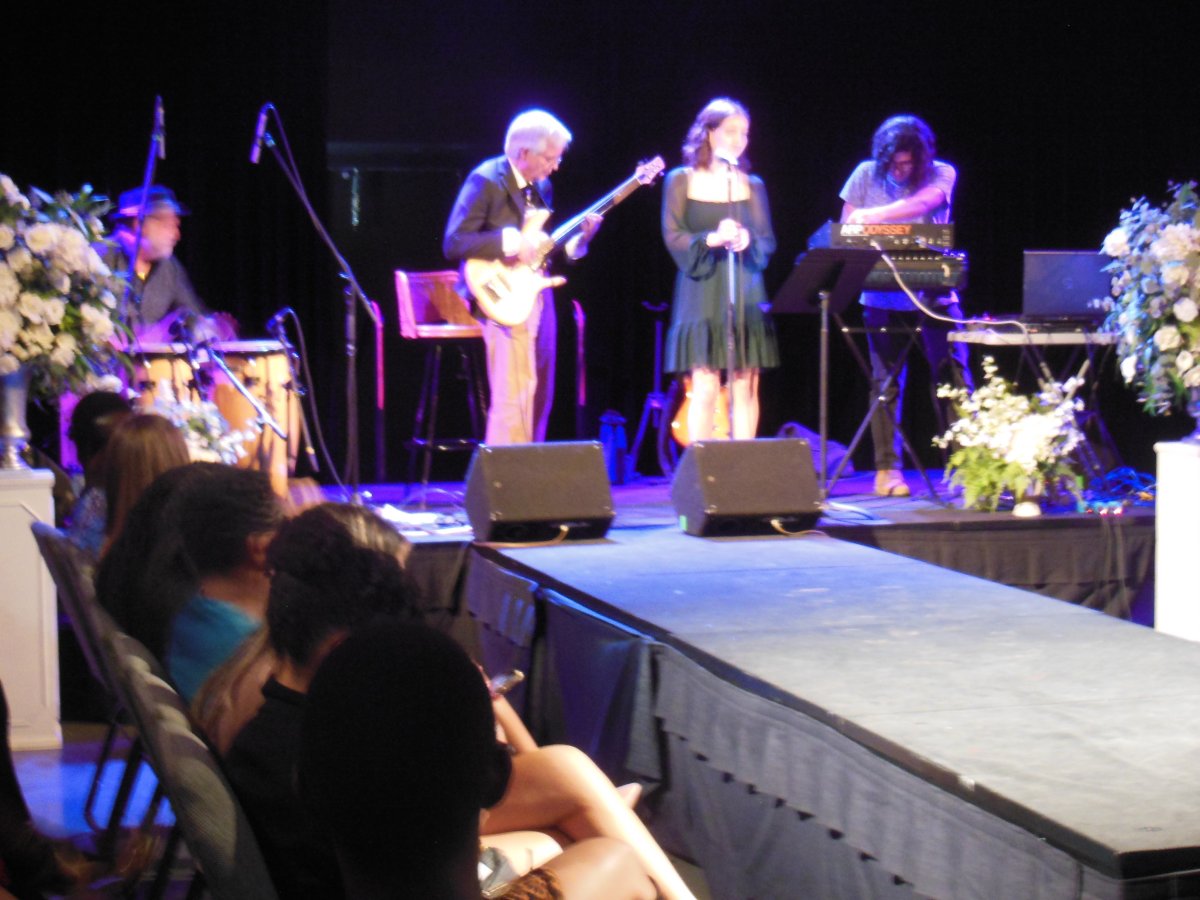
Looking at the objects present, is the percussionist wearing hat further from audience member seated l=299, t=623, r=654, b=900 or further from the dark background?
audience member seated l=299, t=623, r=654, b=900

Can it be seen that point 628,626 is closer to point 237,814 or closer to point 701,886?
point 701,886

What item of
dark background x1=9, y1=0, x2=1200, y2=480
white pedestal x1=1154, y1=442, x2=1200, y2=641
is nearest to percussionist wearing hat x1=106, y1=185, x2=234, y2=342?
dark background x1=9, y1=0, x2=1200, y2=480

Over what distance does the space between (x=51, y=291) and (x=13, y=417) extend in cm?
48

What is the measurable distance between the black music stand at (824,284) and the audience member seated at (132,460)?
3024 mm

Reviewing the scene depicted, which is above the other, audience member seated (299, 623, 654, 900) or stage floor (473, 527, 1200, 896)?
audience member seated (299, 623, 654, 900)

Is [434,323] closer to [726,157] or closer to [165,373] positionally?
[165,373]

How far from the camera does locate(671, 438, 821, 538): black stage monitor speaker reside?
18.3 ft

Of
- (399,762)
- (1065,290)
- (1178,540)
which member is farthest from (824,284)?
(399,762)

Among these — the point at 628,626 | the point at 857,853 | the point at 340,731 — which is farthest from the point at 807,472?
the point at 340,731

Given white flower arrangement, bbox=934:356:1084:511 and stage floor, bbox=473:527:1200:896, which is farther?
white flower arrangement, bbox=934:356:1084:511

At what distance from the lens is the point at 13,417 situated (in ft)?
17.0

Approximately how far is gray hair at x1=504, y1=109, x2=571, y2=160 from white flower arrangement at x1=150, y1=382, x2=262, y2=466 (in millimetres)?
1700

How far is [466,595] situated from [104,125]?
11.7ft

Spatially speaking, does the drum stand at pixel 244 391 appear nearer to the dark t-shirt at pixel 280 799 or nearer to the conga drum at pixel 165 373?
the conga drum at pixel 165 373
